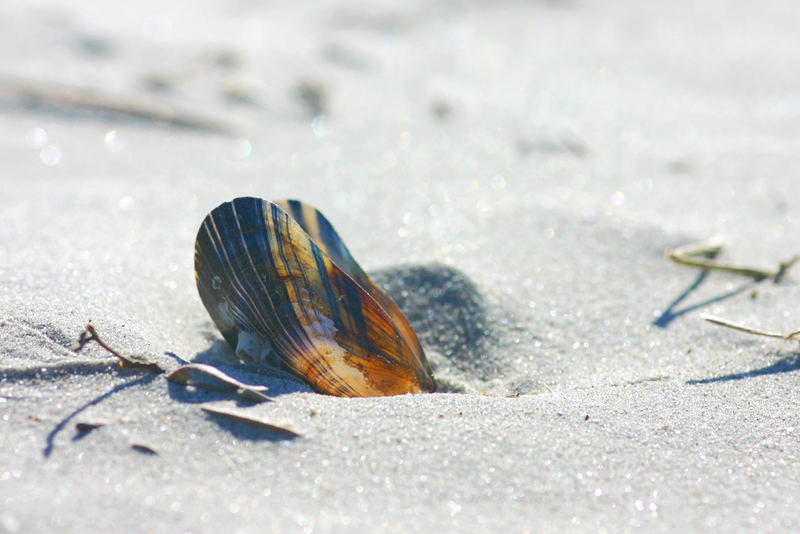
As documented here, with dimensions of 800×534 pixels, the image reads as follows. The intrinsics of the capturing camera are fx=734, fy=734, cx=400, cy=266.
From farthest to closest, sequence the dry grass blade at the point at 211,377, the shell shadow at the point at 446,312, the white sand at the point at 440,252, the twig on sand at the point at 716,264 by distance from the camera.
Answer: the twig on sand at the point at 716,264 < the shell shadow at the point at 446,312 < the dry grass blade at the point at 211,377 < the white sand at the point at 440,252

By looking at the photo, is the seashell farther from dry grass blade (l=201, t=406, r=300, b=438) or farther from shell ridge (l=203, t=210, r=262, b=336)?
dry grass blade (l=201, t=406, r=300, b=438)

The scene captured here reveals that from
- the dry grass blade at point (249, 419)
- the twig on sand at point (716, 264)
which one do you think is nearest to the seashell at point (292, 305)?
the dry grass blade at point (249, 419)

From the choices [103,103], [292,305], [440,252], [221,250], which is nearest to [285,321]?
[292,305]

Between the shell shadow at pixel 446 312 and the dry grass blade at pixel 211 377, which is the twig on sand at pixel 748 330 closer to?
the shell shadow at pixel 446 312

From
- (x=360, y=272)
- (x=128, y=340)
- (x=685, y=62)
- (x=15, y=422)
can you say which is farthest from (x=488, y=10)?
(x=15, y=422)

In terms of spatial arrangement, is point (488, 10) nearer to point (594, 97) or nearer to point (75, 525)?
point (594, 97)

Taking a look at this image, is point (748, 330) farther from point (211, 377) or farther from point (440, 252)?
point (211, 377)
